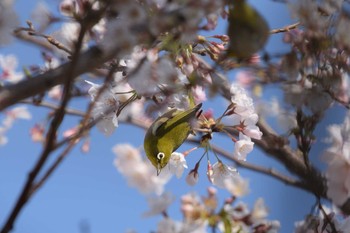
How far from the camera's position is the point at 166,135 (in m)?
0.79

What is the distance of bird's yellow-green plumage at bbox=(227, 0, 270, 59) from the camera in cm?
51

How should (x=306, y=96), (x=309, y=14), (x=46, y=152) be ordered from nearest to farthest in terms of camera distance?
1. (x=46, y=152)
2. (x=309, y=14)
3. (x=306, y=96)

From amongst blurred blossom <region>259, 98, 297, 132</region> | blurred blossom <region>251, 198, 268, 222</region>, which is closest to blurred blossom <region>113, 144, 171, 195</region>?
blurred blossom <region>251, 198, 268, 222</region>

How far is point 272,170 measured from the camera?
1.50 meters

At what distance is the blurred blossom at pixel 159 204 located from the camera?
4.92 feet

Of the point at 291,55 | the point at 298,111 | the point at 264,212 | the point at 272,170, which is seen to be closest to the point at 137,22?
the point at 291,55

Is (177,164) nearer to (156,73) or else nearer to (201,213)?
(156,73)

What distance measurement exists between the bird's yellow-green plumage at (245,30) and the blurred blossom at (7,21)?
0.31 metres

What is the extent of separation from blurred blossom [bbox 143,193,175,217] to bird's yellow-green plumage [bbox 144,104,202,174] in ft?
2.35

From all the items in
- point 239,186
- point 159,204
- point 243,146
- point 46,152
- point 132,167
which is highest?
point 46,152

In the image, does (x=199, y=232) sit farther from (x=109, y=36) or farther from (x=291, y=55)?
(x=109, y=36)

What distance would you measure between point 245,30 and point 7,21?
35 cm

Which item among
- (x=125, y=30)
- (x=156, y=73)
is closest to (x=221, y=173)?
(x=156, y=73)

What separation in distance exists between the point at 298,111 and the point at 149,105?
0.84 feet
